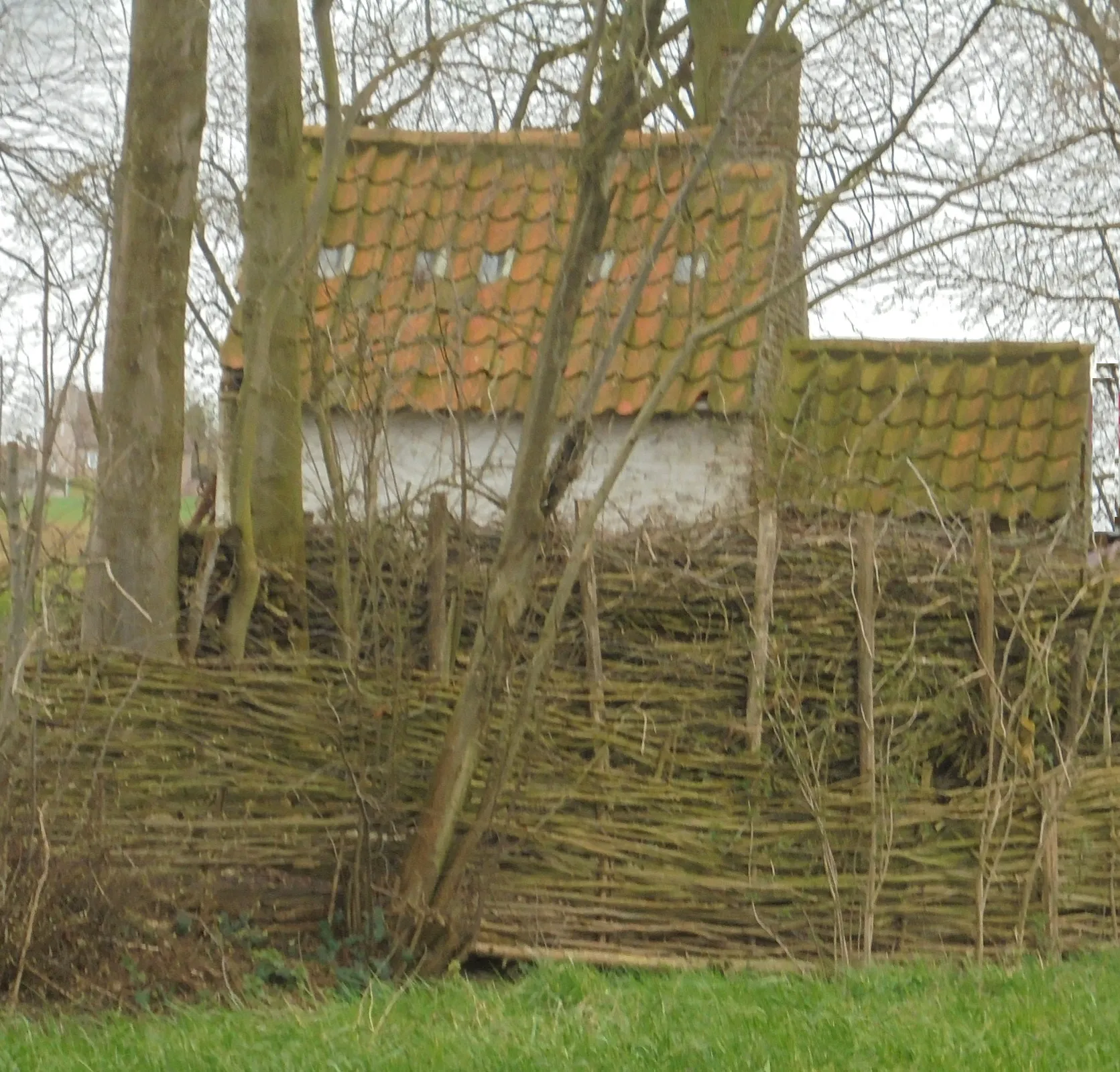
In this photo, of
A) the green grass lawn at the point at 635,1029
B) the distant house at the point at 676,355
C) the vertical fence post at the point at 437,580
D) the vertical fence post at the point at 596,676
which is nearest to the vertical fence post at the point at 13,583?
the green grass lawn at the point at 635,1029

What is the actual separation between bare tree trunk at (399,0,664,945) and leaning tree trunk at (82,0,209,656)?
1.57 metres

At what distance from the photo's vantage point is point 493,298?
422 inches

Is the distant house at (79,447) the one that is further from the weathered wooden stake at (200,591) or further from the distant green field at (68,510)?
the weathered wooden stake at (200,591)

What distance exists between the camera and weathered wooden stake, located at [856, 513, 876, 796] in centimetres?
706

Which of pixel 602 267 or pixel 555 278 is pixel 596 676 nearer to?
pixel 555 278

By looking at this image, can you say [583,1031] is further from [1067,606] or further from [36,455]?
[1067,606]

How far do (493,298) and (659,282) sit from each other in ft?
3.81

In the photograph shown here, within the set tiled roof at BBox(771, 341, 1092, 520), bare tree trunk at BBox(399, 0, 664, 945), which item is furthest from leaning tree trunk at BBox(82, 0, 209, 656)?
tiled roof at BBox(771, 341, 1092, 520)

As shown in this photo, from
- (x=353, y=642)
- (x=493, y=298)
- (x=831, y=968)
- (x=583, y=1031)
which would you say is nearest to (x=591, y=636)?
(x=353, y=642)

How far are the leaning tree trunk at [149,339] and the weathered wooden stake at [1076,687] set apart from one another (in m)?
4.34

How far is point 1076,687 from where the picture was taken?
752 cm

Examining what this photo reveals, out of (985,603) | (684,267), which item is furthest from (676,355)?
(985,603)

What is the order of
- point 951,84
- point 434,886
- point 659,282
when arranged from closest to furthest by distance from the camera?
point 434,886 < point 951,84 < point 659,282

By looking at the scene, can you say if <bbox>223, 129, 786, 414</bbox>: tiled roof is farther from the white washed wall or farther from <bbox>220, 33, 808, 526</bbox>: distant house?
the white washed wall
